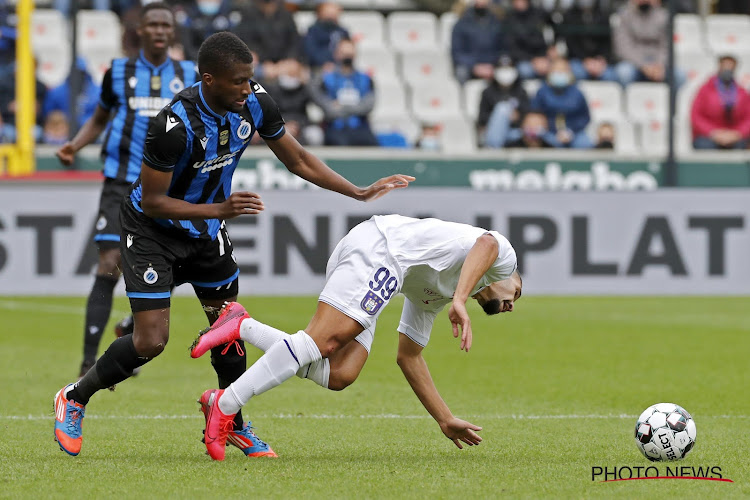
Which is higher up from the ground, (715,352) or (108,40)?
(108,40)

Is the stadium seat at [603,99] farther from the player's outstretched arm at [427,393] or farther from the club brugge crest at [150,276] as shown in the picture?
the club brugge crest at [150,276]

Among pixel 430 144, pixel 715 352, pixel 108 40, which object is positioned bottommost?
pixel 715 352

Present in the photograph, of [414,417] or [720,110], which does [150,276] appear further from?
[720,110]

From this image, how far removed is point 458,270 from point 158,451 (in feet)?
5.14

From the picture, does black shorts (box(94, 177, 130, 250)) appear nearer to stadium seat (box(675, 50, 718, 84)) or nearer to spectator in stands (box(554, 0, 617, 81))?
spectator in stands (box(554, 0, 617, 81))

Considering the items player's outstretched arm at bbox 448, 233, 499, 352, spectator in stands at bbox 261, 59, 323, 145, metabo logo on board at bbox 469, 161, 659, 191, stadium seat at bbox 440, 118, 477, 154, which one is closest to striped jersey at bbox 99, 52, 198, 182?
player's outstretched arm at bbox 448, 233, 499, 352

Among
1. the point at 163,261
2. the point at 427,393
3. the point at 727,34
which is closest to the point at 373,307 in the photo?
the point at 427,393

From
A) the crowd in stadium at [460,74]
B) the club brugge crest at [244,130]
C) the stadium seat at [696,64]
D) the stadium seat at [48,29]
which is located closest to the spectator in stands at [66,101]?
the crowd in stadium at [460,74]

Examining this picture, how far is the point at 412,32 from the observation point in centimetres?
1998

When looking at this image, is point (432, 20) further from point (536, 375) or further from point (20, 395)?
point (20, 395)

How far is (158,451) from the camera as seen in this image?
5.77 m

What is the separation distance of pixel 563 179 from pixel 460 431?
1040cm

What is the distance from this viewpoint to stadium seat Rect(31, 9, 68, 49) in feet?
61.9

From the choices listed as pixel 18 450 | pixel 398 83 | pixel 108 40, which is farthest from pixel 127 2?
pixel 18 450
